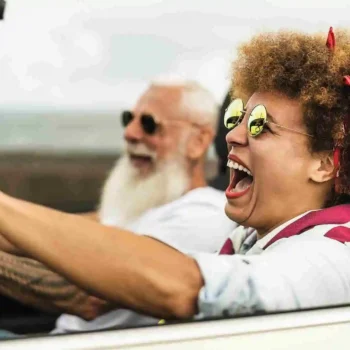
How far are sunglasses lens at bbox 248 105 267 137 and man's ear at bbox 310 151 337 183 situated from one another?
16 centimetres

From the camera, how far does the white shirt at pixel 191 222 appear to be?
2.61 meters

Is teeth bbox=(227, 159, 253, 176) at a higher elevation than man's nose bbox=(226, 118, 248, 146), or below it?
below

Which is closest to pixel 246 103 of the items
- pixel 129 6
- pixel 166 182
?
pixel 129 6

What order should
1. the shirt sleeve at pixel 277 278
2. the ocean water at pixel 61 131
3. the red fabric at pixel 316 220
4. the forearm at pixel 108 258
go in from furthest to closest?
the ocean water at pixel 61 131 < the red fabric at pixel 316 220 < the shirt sleeve at pixel 277 278 < the forearm at pixel 108 258

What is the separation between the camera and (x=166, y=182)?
120 inches

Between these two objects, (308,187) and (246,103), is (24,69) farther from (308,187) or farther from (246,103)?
(308,187)

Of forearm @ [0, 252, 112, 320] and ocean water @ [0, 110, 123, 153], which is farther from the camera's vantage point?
ocean water @ [0, 110, 123, 153]

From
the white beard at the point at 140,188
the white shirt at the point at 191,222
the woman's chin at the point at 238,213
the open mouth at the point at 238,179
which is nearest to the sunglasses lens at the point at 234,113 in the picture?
the open mouth at the point at 238,179

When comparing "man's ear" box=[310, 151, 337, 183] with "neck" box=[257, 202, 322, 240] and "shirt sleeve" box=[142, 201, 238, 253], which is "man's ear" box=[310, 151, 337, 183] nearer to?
"neck" box=[257, 202, 322, 240]

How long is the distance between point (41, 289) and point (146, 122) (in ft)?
2.54

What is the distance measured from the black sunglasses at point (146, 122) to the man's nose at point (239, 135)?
60cm

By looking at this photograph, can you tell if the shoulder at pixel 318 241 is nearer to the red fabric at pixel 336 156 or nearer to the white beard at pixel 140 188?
the red fabric at pixel 336 156

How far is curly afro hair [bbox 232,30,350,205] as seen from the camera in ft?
6.75

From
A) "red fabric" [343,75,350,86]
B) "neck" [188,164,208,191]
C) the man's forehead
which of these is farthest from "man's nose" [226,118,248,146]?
"neck" [188,164,208,191]
